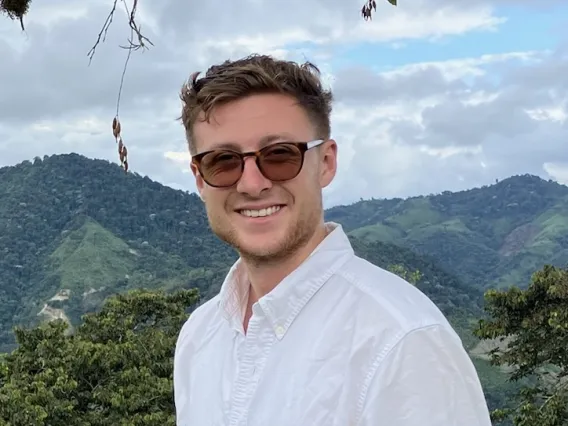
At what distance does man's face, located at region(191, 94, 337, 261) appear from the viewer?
1211 millimetres

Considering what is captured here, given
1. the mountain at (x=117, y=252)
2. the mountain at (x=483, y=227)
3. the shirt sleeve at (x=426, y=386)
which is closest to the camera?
the shirt sleeve at (x=426, y=386)

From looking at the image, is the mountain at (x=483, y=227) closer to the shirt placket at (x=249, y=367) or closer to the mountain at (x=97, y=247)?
the mountain at (x=97, y=247)

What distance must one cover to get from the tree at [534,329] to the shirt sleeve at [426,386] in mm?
7443

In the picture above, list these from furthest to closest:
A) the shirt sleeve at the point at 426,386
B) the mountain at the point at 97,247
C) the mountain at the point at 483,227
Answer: the mountain at the point at 483,227 → the mountain at the point at 97,247 → the shirt sleeve at the point at 426,386

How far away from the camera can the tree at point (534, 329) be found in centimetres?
809

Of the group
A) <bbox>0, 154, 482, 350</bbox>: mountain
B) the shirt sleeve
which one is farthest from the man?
<bbox>0, 154, 482, 350</bbox>: mountain

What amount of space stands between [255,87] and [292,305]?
353 mm

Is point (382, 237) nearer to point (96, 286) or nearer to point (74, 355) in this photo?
point (96, 286)

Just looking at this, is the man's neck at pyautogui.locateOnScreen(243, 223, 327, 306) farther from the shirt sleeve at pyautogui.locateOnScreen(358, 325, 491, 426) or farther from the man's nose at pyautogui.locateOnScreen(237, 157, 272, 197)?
the shirt sleeve at pyautogui.locateOnScreen(358, 325, 491, 426)

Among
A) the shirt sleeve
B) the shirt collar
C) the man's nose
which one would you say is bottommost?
the shirt sleeve

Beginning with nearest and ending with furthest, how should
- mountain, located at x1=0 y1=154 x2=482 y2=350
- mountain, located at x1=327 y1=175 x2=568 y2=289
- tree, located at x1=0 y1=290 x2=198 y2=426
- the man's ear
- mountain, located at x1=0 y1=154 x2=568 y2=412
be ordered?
the man's ear < tree, located at x1=0 y1=290 x2=198 y2=426 < mountain, located at x1=0 y1=154 x2=568 y2=412 < mountain, located at x1=0 y1=154 x2=482 y2=350 < mountain, located at x1=327 y1=175 x2=568 y2=289

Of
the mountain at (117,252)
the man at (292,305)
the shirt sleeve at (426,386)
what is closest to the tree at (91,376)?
the man at (292,305)

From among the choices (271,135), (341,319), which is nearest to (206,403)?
(341,319)

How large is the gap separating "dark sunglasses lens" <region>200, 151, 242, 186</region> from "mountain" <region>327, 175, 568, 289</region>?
76.0m
